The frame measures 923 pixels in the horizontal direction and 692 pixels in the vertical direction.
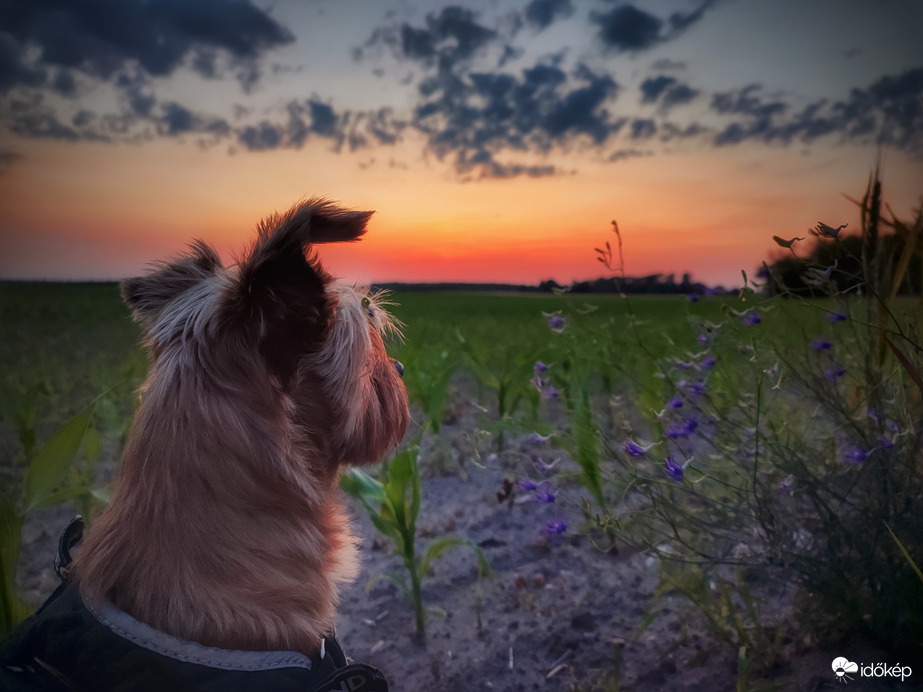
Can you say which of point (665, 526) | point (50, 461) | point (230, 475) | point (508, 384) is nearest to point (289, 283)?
point (230, 475)

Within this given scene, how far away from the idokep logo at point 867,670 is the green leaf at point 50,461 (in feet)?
9.06

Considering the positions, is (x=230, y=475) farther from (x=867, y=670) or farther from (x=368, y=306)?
(x=867, y=670)

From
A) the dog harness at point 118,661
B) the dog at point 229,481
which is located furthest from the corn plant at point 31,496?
the dog harness at point 118,661

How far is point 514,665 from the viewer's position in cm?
267

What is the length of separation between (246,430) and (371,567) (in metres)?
2.30

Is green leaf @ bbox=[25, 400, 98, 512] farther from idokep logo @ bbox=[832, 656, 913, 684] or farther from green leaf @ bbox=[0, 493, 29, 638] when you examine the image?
idokep logo @ bbox=[832, 656, 913, 684]

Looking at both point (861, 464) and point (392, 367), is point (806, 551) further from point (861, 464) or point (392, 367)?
point (392, 367)

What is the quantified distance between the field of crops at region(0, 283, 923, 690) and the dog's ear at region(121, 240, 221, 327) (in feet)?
1.84

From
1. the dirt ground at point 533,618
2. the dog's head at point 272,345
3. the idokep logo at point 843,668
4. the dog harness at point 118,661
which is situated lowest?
the dirt ground at point 533,618

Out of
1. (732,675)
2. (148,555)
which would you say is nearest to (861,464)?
(732,675)

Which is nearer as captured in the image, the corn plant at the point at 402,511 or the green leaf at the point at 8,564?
the green leaf at the point at 8,564

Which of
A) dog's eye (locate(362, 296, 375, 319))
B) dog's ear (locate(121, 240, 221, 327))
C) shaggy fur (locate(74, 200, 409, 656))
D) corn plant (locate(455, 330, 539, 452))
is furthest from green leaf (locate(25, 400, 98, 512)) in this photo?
corn plant (locate(455, 330, 539, 452))

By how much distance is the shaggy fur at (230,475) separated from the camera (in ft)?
5.04

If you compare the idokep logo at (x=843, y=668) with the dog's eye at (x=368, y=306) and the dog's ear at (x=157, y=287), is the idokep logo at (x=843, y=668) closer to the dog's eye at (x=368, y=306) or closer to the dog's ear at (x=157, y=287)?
the dog's eye at (x=368, y=306)
